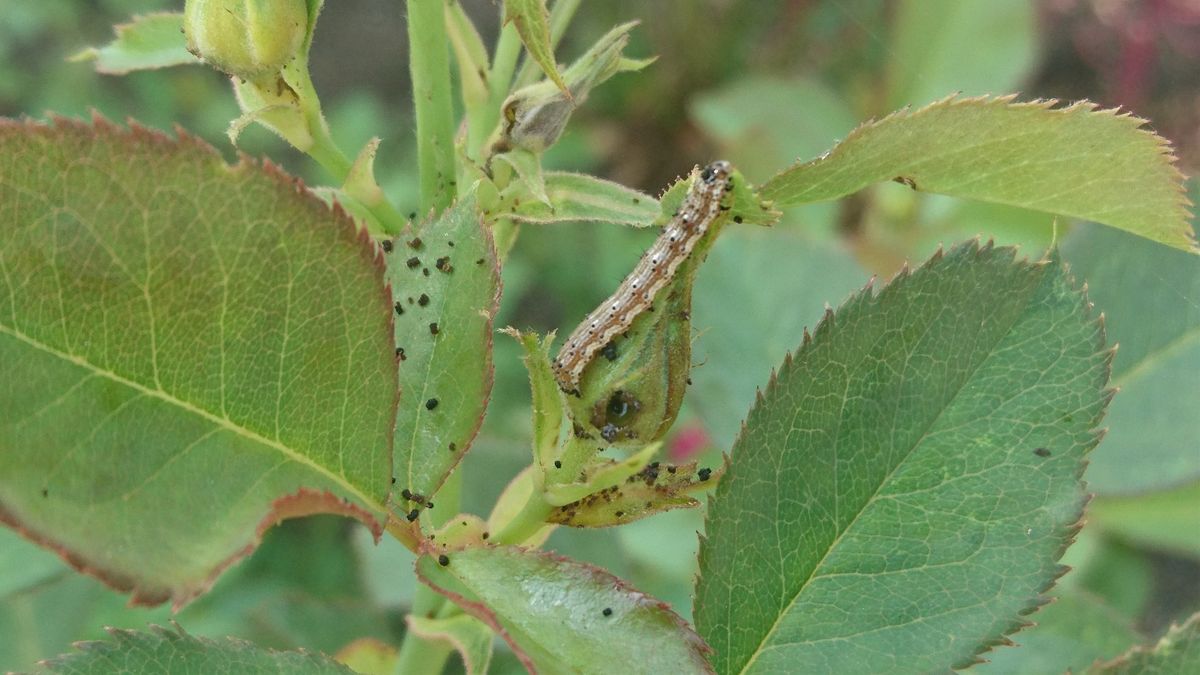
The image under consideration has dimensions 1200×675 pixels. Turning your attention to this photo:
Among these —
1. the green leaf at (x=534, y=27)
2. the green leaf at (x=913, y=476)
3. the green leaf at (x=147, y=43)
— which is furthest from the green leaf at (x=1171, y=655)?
the green leaf at (x=147, y=43)

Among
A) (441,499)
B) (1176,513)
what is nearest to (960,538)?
(441,499)

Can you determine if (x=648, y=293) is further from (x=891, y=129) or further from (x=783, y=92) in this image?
(x=783, y=92)

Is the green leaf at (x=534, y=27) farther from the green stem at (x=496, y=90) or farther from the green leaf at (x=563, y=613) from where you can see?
the green leaf at (x=563, y=613)

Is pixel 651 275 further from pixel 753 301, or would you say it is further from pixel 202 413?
pixel 753 301

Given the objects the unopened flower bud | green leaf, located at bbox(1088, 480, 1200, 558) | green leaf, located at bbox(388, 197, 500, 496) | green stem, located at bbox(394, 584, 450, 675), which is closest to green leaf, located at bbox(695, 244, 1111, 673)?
the unopened flower bud

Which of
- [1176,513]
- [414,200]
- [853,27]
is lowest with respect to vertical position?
[1176,513]

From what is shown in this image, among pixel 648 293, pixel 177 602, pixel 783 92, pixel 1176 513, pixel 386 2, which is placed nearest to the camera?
pixel 177 602

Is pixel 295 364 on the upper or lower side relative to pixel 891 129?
lower
